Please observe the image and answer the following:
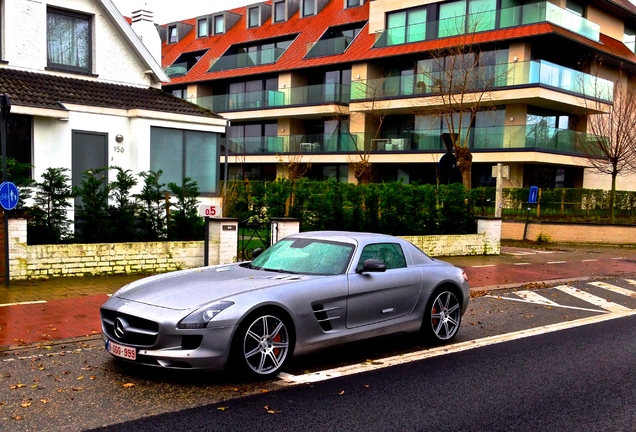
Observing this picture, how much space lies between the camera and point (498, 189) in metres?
23.6

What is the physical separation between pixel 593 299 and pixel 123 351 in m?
9.48

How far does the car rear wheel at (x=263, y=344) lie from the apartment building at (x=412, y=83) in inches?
857

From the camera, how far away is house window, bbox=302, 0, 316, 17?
43844mm

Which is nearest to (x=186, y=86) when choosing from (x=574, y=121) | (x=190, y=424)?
(x=574, y=121)

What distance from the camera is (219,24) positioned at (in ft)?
164

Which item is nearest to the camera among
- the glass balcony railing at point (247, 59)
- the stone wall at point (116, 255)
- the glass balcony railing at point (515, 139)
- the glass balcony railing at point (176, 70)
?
the stone wall at point (116, 255)

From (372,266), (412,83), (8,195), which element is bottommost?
(372,266)

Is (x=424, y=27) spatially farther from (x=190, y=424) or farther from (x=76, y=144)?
(x=190, y=424)

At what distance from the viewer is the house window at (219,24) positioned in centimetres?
4947

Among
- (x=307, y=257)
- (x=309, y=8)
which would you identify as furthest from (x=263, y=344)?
(x=309, y=8)

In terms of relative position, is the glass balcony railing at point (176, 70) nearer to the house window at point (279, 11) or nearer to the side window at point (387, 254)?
the house window at point (279, 11)

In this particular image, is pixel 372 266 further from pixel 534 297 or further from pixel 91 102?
pixel 91 102

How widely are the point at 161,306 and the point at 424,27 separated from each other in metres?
31.4

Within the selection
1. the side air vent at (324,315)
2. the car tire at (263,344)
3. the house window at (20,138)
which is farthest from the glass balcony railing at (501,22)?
the car tire at (263,344)
